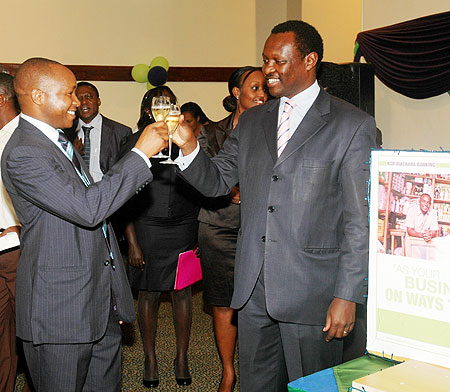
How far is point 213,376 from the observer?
13.5 feet

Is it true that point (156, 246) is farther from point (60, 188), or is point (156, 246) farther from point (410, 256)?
point (410, 256)

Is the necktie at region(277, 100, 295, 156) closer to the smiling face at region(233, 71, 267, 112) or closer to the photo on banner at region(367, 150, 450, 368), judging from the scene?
the photo on banner at region(367, 150, 450, 368)

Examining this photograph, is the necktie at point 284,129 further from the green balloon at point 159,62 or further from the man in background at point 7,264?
the green balloon at point 159,62

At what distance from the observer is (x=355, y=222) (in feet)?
7.49

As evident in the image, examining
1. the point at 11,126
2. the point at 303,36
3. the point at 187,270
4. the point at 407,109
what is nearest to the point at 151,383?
the point at 187,270

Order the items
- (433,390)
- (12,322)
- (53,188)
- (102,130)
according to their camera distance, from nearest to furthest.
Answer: (433,390)
(53,188)
(12,322)
(102,130)

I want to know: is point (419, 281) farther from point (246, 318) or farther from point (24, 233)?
point (24, 233)

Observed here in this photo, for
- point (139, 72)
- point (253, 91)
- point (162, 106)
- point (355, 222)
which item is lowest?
point (355, 222)

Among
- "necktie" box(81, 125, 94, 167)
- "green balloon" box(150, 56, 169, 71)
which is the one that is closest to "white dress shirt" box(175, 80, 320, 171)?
"necktie" box(81, 125, 94, 167)

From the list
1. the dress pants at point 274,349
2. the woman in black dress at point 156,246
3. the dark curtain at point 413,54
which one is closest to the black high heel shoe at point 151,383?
the woman in black dress at point 156,246

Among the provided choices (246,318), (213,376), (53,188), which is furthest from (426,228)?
(213,376)

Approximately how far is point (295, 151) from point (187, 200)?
1758 millimetres

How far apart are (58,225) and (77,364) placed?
567mm

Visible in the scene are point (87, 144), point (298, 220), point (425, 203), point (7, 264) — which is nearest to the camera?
point (425, 203)
